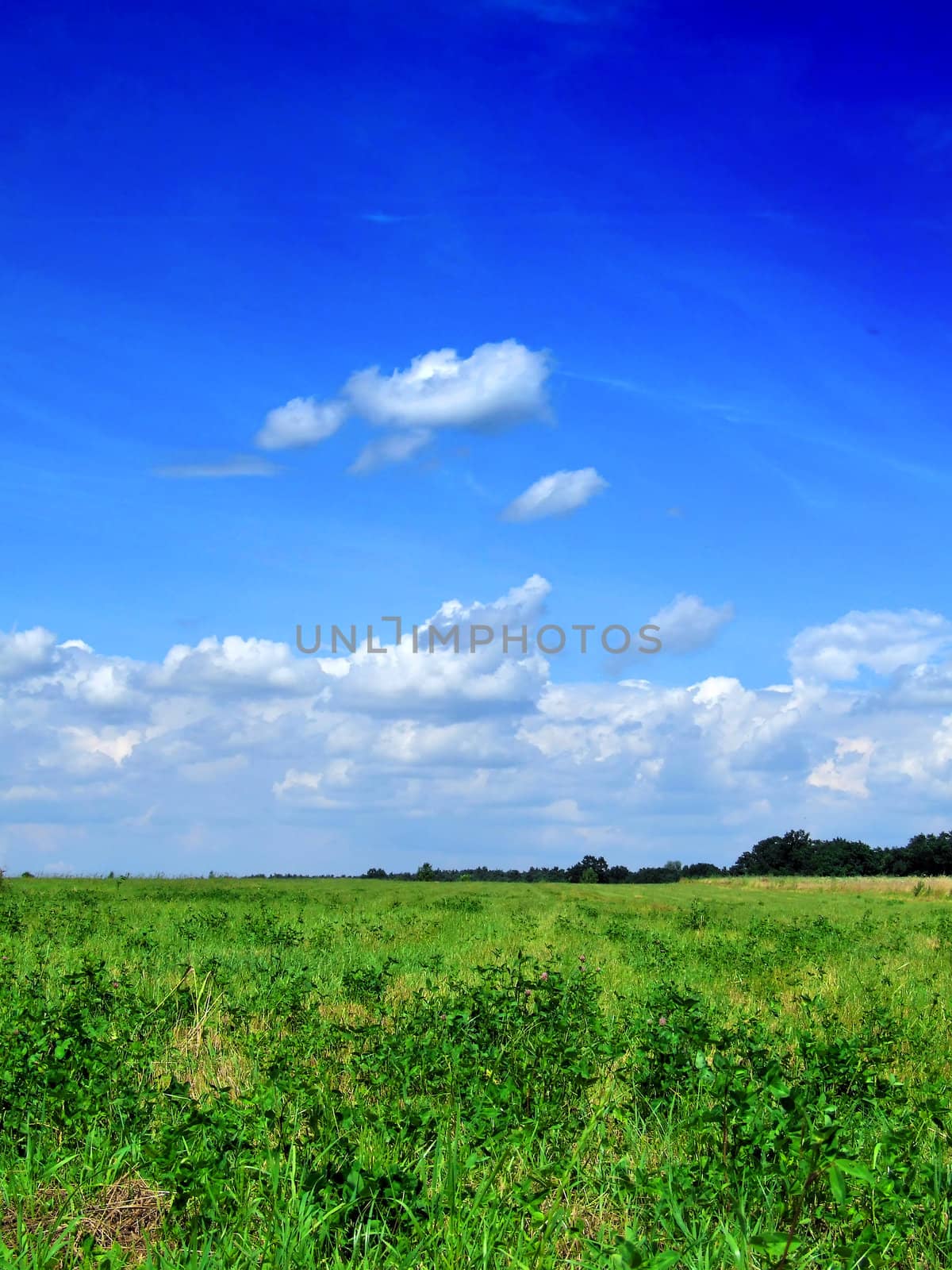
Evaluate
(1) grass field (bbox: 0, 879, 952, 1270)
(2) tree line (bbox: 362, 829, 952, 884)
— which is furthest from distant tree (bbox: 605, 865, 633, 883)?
(1) grass field (bbox: 0, 879, 952, 1270)

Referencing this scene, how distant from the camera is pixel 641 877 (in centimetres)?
11269

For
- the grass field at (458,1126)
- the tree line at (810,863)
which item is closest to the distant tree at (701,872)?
the tree line at (810,863)

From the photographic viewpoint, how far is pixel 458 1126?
6434 mm

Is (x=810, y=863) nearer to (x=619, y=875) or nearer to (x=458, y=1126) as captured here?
(x=619, y=875)

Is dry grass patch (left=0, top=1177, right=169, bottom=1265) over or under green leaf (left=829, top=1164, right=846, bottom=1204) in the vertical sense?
under

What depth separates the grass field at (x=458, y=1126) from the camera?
5027 mm

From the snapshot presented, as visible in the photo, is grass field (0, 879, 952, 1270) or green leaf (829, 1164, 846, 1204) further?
grass field (0, 879, 952, 1270)

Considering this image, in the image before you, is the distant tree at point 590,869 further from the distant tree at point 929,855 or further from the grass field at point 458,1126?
the grass field at point 458,1126

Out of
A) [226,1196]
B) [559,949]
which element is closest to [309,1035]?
[226,1196]

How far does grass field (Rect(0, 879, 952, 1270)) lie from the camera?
198 inches

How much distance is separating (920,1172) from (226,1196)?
4.08 m

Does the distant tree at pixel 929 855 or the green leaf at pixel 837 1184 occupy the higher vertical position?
the green leaf at pixel 837 1184

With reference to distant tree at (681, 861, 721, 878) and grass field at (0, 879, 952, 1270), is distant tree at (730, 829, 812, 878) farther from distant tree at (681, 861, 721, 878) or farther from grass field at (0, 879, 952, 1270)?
grass field at (0, 879, 952, 1270)

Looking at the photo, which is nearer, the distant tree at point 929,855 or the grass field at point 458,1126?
the grass field at point 458,1126
